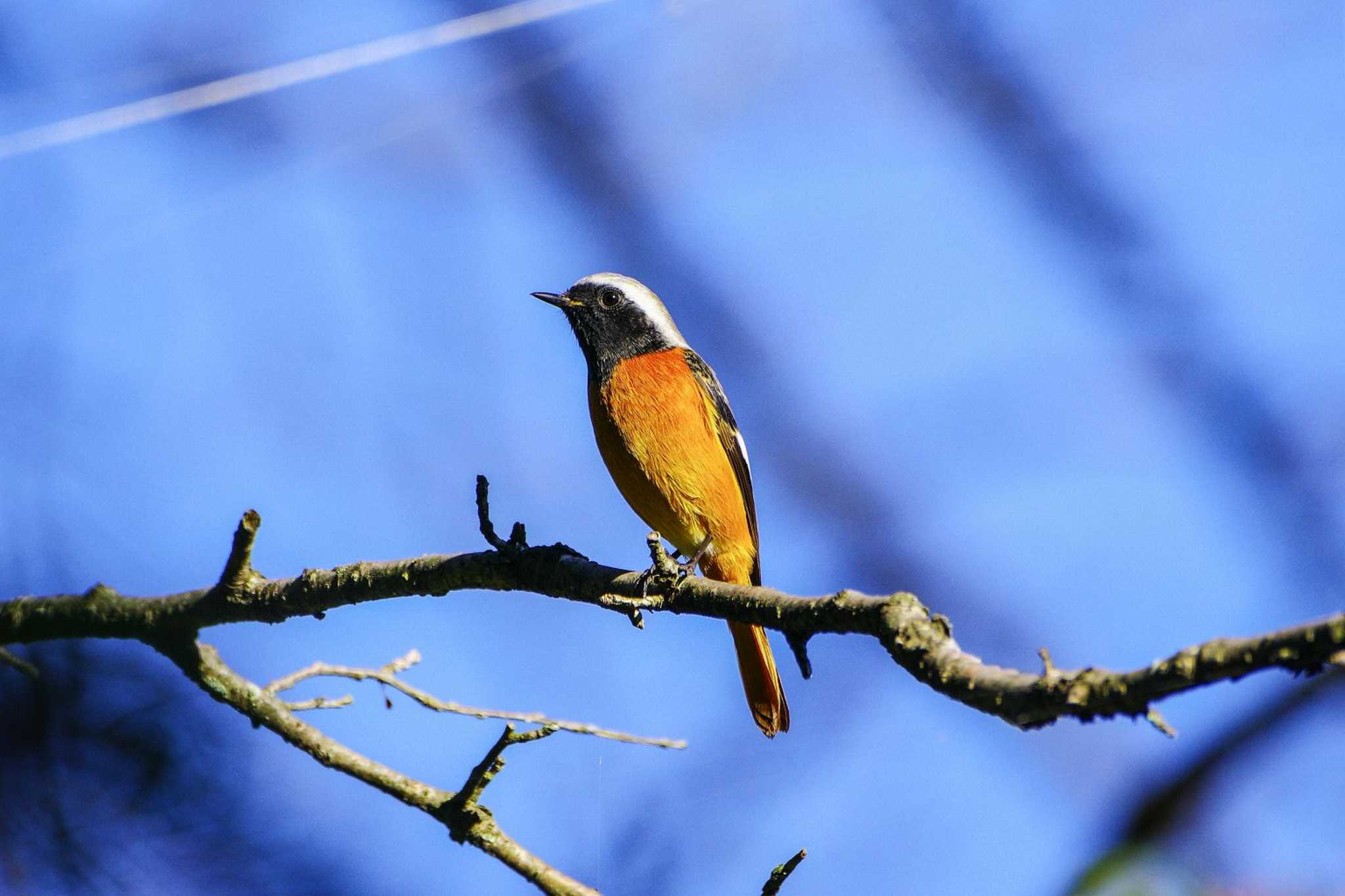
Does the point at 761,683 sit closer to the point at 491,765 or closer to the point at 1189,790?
the point at 491,765

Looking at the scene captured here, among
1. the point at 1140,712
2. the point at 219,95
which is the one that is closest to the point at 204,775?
the point at 1140,712

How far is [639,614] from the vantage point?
12.4 feet

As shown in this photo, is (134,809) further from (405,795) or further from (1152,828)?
(405,795)

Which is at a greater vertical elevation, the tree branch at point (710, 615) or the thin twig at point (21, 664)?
the tree branch at point (710, 615)

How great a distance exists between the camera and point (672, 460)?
217 inches

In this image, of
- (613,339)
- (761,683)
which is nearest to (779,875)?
(761,683)

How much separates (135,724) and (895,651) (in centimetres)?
137

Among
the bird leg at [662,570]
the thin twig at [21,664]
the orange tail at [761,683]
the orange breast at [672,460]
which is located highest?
the orange breast at [672,460]

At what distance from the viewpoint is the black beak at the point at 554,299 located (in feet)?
21.7

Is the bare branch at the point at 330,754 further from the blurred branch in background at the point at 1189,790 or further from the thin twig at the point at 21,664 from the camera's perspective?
the blurred branch in background at the point at 1189,790

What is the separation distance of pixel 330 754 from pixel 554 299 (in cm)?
343

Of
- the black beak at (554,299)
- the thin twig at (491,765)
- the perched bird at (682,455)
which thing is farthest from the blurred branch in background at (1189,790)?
the black beak at (554,299)

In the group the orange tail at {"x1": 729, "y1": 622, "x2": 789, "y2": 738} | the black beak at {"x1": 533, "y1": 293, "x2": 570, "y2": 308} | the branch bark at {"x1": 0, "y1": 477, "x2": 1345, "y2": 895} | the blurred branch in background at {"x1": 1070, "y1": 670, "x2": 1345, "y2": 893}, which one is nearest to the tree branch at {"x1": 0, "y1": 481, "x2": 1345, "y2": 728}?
the branch bark at {"x1": 0, "y1": 477, "x2": 1345, "y2": 895}

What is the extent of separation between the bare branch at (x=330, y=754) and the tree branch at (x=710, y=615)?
13 cm
